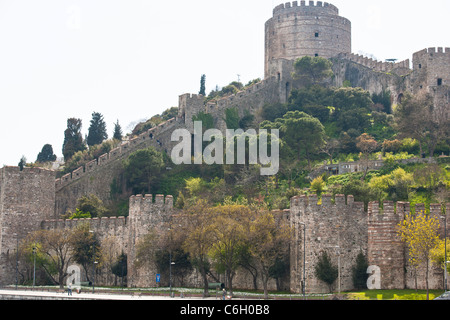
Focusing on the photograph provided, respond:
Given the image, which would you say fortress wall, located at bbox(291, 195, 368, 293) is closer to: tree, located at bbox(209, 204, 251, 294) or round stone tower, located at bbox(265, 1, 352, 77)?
tree, located at bbox(209, 204, 251, 294)

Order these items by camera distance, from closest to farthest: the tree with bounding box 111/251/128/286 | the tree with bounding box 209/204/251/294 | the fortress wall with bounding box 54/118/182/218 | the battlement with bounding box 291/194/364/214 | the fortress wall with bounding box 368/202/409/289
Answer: the fortress wall with bounding box 368/202/409/289 < the battlement with bounding box 291/194/364/214 < the tree with bounding box 209/204/251/294 < the tree with bounding box 111/251/128/286 < the fortress wall with bounding box 54/118/182/218

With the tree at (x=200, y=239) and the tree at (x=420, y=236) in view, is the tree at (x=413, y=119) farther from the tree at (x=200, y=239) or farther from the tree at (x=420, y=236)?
the tree at (x=200, y=239)

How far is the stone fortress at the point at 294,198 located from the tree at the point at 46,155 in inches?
824

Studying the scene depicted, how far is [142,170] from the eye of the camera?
81.5 meters

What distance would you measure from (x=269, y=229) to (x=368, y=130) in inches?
1351

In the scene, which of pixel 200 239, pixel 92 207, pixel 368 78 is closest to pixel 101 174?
pixel 92 207

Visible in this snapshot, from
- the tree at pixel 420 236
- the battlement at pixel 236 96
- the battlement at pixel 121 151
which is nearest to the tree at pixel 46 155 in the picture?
the battlement at pixel 121 151

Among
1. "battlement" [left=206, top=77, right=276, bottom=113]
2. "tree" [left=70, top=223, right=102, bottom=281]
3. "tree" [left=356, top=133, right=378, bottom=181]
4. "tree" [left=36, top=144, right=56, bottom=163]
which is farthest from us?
"tree" [left=36, top=144, right=56, bottom=163]

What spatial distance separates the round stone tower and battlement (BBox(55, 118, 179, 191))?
2085 cm

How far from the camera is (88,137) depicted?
98.9 m

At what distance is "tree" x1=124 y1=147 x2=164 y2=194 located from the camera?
8125cm

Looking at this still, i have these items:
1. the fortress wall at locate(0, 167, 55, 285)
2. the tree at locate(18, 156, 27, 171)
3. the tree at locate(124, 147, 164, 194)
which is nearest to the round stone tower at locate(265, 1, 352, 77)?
the tree at locate(124, 147, 164, 194)
